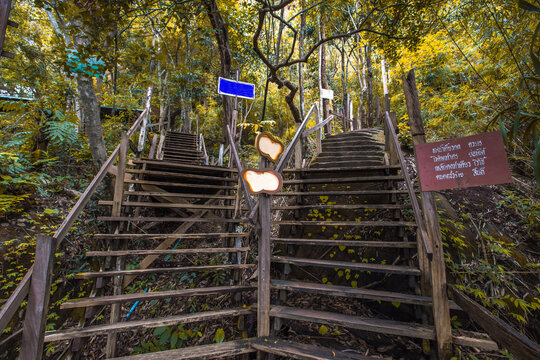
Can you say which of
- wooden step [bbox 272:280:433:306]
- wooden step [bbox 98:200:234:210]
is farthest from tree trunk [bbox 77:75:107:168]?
wooden step [bbox 272:280:433:306]

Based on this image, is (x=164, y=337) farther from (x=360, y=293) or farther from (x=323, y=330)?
(x=360, y=293)

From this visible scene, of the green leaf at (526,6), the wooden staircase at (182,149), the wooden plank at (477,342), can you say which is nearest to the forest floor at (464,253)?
the wooden plank at (477,342)

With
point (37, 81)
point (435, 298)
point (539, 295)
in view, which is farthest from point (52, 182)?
point (539, 295)

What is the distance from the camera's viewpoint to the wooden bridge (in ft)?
5.87

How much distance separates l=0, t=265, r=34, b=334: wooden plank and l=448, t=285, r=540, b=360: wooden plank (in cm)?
294

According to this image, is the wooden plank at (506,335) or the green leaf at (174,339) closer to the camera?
the wooden plank at (506,335)

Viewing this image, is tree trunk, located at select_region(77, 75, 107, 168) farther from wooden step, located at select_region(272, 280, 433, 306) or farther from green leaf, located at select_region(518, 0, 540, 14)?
green leaf, located at select_region(518, 0, 540, 14)

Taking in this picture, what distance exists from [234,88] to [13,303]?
350 centimetres

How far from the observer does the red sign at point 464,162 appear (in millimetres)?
1404

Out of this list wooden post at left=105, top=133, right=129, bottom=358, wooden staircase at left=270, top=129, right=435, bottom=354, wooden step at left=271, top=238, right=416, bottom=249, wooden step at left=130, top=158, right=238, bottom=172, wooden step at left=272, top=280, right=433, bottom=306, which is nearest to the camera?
wooden step at left=272, top=280, right=433, bottom=306

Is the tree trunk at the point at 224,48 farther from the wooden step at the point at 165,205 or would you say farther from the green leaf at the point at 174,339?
the green leaf at the point at 174,339

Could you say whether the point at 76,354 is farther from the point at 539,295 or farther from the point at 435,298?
the point at 539,295

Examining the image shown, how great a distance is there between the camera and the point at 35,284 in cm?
161

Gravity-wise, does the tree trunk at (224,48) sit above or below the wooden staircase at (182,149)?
above
